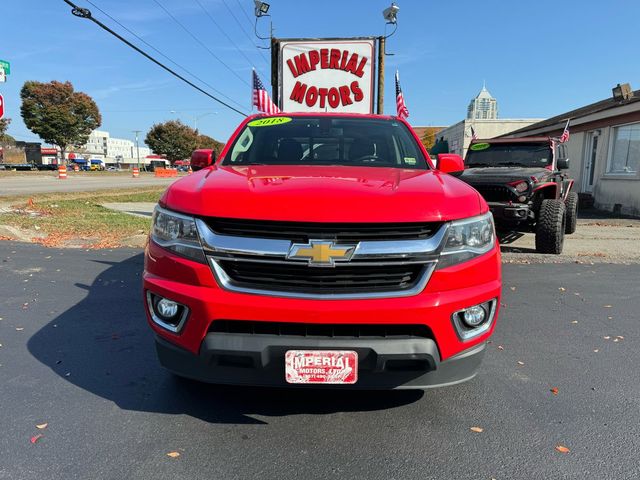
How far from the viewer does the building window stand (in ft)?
40.3

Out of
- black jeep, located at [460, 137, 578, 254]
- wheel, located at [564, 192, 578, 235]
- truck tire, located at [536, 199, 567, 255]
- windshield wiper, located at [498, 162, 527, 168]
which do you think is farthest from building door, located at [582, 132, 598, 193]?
truck tire, located at [536, 199, 567, 255]

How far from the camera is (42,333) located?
143 inches

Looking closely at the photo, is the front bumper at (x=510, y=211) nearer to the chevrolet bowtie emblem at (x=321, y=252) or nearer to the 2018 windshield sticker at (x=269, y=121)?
the 2018 windshield sticker at (x=269, y=121)

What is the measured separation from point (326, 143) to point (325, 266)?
1819mm

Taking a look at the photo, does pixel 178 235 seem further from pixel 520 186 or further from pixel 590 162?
pixel 590 162

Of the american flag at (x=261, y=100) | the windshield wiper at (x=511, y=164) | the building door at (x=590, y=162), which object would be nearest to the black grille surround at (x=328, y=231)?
the windshield wiper at (x=511, y=164)

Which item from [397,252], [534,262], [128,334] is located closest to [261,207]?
[397,252]

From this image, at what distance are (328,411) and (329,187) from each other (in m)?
1.24

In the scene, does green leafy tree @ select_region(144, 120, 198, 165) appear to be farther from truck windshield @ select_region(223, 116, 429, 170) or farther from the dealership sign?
truck windshield @ select_region(223, 116, 429, 170)

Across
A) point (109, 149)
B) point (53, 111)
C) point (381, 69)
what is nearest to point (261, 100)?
point (381, 69)

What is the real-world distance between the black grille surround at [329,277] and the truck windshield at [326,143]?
1302mm

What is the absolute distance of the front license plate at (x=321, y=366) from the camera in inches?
80.4

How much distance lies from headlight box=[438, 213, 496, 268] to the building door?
14573 millimetres

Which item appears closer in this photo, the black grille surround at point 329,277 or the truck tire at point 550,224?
the black grille surround at point 329,277
